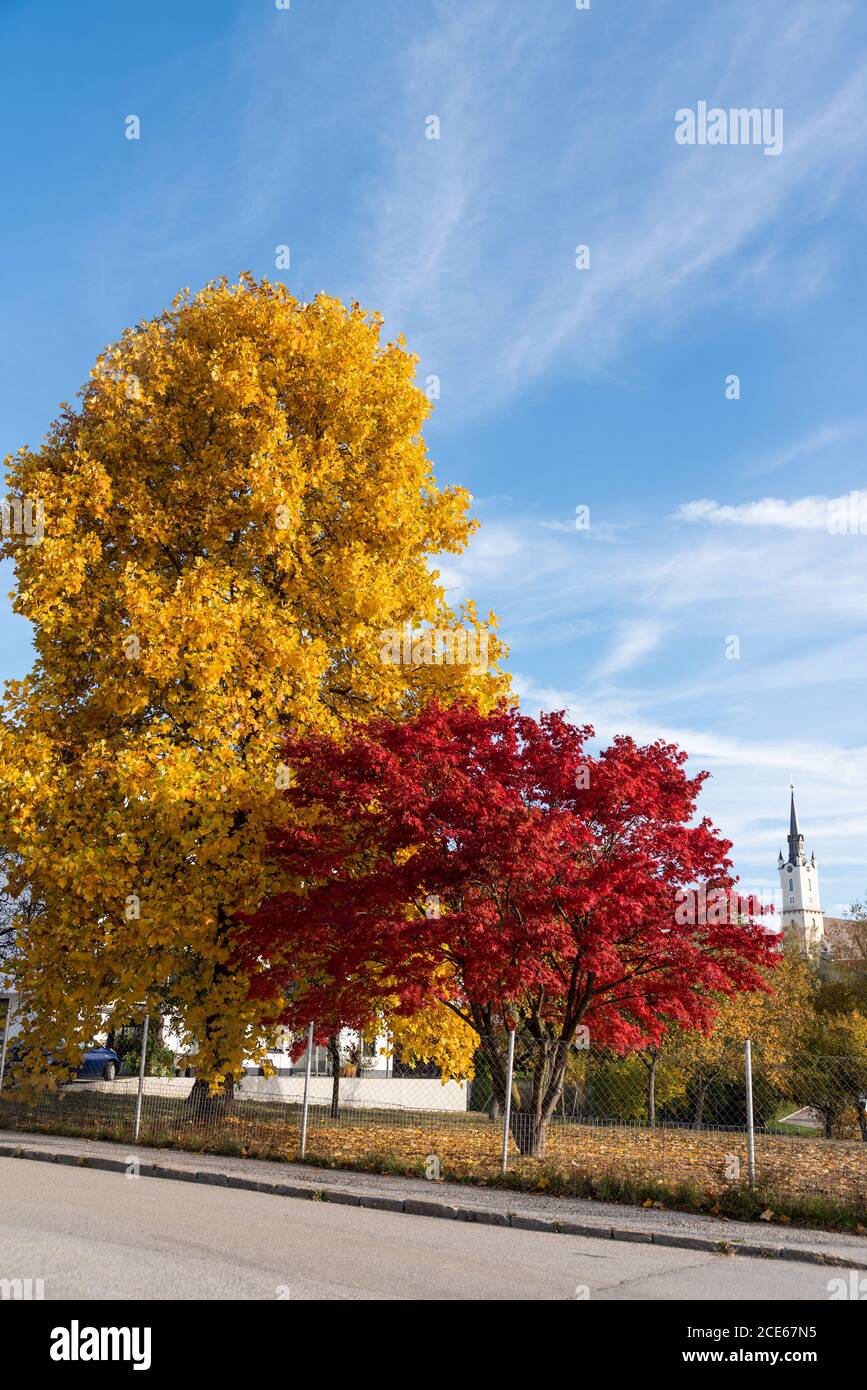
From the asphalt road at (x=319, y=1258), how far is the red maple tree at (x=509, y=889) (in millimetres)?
3724

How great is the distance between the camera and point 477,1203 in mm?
10836

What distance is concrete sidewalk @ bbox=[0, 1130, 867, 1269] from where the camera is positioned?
9.13 metres

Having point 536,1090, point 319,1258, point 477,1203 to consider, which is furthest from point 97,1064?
point 319,1258

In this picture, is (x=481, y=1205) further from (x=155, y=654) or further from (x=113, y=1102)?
(x=113, y=1102)

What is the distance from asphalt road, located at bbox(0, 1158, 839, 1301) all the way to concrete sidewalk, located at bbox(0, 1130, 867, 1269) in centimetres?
27

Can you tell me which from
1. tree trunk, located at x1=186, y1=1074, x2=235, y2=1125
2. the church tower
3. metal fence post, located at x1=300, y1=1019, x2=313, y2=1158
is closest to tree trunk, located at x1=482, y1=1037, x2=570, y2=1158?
metal fence post, located at x1=300, y1=1019, x2=313, y2=1158

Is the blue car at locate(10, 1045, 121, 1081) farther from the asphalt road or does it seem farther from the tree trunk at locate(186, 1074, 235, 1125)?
the asphalt road

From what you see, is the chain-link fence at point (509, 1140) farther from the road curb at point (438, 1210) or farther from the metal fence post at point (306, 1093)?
the road curb at point (438, 1210)

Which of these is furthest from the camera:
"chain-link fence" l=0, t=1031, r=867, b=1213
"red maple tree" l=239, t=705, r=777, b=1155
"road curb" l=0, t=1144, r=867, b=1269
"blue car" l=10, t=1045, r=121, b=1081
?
"blue car" l=10, t=1045, r=121, b=1081

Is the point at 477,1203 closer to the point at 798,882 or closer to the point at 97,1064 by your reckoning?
the point at 97,1064

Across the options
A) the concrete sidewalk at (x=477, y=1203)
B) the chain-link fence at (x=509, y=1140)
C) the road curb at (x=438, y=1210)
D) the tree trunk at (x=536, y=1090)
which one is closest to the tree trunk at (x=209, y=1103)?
the chain-link fence at (x=509, y=1140)

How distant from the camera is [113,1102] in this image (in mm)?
21000

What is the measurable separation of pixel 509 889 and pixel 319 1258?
21.9ft
